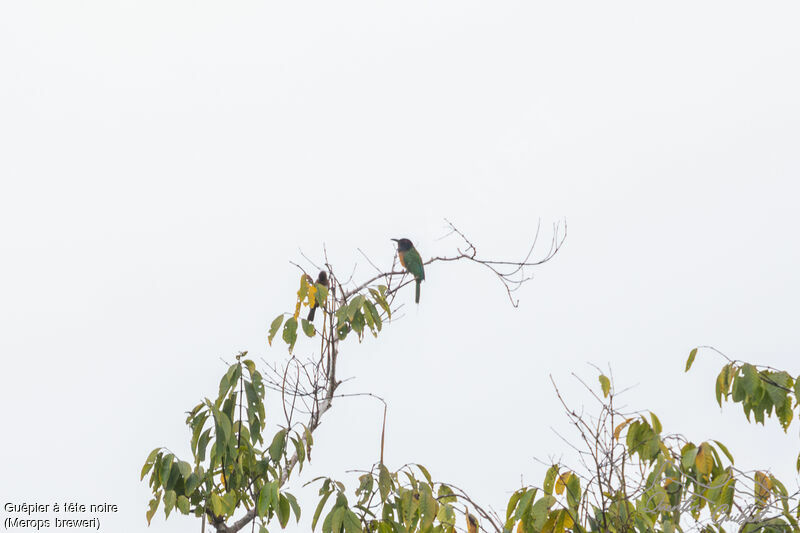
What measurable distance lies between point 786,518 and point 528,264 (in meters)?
2.50

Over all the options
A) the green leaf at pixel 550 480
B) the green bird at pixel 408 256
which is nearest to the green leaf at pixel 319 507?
the green leaf at pixel 550 480

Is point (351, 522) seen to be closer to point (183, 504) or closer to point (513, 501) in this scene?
point (513, 501)

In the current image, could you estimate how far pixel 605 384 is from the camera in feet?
11.9

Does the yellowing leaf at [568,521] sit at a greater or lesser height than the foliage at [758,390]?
lesser

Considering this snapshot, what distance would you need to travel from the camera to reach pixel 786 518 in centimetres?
351

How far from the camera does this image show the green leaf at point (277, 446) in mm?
4555

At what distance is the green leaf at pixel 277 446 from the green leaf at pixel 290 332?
0.63m

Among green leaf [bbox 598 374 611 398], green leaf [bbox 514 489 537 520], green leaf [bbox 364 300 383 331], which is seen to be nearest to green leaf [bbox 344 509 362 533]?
green leaf [bbox 514 489 537 520]

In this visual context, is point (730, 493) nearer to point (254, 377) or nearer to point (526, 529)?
point (526, 529)

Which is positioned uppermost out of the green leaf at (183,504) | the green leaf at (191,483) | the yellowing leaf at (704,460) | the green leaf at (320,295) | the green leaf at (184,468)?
the green leaf at (320,295)

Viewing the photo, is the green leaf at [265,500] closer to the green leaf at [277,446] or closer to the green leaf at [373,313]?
the green leaf at [277,446]

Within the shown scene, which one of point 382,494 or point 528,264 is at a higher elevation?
point 528,264

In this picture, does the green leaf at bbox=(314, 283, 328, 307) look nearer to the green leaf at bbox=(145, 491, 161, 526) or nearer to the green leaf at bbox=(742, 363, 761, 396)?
the green leaf at bbox=(145, 491, 161, 526)

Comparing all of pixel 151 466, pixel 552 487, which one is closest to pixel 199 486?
pixel 151 466
